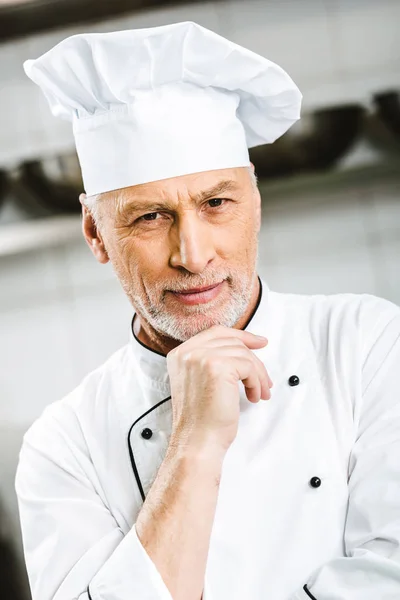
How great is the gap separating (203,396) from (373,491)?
11.7 inches

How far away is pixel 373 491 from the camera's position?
1232mm

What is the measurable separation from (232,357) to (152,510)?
0.88 feet

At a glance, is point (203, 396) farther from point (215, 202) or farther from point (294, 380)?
point (215, 202)

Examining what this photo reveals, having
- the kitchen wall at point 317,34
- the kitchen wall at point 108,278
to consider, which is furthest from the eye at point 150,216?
the kitchen wall at point 317,34

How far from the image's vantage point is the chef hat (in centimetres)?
132

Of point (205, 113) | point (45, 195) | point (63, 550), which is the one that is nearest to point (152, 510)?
point (63, 550)

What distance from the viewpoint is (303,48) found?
2654mm

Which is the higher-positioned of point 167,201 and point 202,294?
point 167,201

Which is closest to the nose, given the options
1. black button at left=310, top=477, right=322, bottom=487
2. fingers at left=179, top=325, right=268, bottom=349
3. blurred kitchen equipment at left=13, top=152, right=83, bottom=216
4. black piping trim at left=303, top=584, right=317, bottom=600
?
fingers at left=179, top=325, right=268, bottom=349

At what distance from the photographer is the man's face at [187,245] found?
53.1 inches

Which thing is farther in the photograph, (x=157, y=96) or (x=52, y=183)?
(x=52, y=183)

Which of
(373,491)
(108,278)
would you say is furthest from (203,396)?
(108,278)

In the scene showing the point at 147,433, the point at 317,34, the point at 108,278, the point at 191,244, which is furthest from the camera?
the point at 108,278

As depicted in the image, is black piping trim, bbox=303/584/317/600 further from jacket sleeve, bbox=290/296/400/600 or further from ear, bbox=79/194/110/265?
ear, bbox=79/194/110/265
